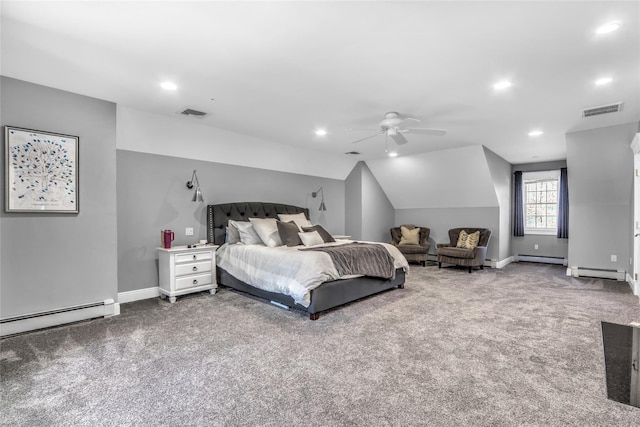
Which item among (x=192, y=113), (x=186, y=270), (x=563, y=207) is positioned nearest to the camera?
(x=192, y=113)

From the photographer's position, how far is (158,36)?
238cm

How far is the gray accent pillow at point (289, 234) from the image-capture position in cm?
475

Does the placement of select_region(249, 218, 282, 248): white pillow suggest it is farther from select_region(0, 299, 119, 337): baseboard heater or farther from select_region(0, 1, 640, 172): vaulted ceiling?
select_region(0, 299, 119, 337): baseboard heater

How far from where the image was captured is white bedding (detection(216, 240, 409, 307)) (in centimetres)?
344

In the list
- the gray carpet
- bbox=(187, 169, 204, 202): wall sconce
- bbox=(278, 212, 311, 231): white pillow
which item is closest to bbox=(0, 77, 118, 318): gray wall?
the gray carpet

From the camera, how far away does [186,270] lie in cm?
428

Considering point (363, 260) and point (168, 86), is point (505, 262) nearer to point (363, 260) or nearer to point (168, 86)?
point (363, 260)

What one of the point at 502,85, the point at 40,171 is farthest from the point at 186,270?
the point at 502,85

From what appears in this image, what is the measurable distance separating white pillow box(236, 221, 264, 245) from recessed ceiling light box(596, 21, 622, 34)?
4.25 meters

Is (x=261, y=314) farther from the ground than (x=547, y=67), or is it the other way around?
(x=547, y=67)

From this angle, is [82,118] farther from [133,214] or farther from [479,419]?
[479,419]

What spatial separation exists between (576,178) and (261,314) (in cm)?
568

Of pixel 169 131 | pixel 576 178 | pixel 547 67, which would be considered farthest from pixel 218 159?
pixel 576 178

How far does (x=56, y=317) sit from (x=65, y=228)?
91cm
